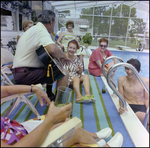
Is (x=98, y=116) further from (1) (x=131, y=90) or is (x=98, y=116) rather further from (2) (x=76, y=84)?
(2) (x=76, y=84)

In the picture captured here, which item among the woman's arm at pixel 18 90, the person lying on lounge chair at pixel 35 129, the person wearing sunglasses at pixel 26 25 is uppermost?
the person wearing sunglasses at pixel 26 25

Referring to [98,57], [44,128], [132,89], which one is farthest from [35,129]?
[98,57]

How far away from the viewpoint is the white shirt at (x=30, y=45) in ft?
1.71

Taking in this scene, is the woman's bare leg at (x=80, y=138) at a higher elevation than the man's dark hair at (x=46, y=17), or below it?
below

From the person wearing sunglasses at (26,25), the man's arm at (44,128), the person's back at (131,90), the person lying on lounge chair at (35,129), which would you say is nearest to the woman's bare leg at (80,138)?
the person lying on lounge chair at (35,129)

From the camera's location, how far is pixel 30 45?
533mm

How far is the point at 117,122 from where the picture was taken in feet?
3.40

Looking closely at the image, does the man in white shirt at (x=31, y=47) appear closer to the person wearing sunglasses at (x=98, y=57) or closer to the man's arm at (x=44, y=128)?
the man's arm at (x=44, y=128)

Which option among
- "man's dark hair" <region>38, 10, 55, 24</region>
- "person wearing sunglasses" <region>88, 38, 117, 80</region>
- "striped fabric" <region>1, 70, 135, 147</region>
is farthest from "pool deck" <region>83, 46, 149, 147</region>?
"person wearing sunglasses" <region>88, 38, 117, 80</region>

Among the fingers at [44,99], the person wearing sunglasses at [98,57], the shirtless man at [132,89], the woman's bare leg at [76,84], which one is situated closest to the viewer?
the fingers at [44,99]

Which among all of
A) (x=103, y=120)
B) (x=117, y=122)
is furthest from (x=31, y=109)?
(x=117, y=122)

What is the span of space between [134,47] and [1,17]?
3.12ft

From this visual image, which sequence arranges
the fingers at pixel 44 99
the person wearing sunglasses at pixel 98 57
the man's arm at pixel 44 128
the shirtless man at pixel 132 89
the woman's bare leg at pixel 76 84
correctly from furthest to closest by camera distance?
the person wearing sunglasses at pixel 98 57
the woman's bare leg at pixel 76 84
the shirtless man at pixel 132 89
the fingers at pixel 44 99
the man's arm at pixel 44 128

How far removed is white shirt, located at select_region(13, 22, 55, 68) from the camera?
1.71 ft
